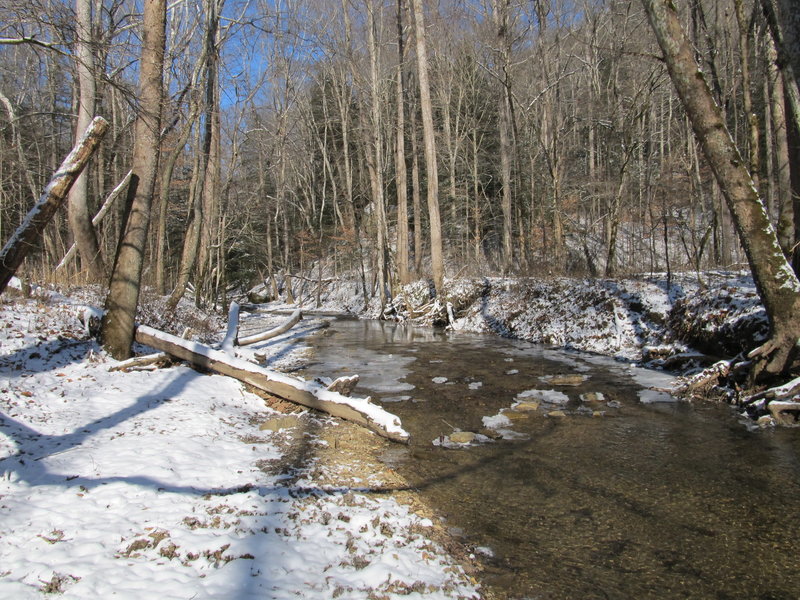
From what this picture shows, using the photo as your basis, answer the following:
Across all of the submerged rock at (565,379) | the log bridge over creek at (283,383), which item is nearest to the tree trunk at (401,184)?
the submerged rock at (565,379)

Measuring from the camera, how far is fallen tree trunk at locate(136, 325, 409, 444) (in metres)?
5.77

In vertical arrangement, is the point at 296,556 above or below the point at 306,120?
below

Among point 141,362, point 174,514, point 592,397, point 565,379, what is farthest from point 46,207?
point 565,379

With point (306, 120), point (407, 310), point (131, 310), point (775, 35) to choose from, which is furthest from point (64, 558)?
point (306, 120)

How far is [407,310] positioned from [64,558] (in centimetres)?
1881

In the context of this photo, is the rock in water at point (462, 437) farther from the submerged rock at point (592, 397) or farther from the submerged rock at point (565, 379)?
the submerged rock at point (565, 379)

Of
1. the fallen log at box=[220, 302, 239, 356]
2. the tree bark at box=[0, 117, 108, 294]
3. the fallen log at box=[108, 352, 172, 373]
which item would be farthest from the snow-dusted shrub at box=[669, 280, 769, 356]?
the tree bark at box=[0, 117, 108, 294]

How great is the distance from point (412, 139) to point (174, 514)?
28850 millimetres

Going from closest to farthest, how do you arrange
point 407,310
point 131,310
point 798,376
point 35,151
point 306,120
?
point 798,376 < point 131,310 < point 407,310 < point 35,151 < point 306,120

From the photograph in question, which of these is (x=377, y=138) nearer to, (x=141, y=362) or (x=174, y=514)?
Answer: (x=141, y=362)

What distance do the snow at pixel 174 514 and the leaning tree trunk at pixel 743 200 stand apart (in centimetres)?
585

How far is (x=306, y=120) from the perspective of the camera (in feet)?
126

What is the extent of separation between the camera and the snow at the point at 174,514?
8.93 ft

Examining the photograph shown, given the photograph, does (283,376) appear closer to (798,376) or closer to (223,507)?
(223,507)
